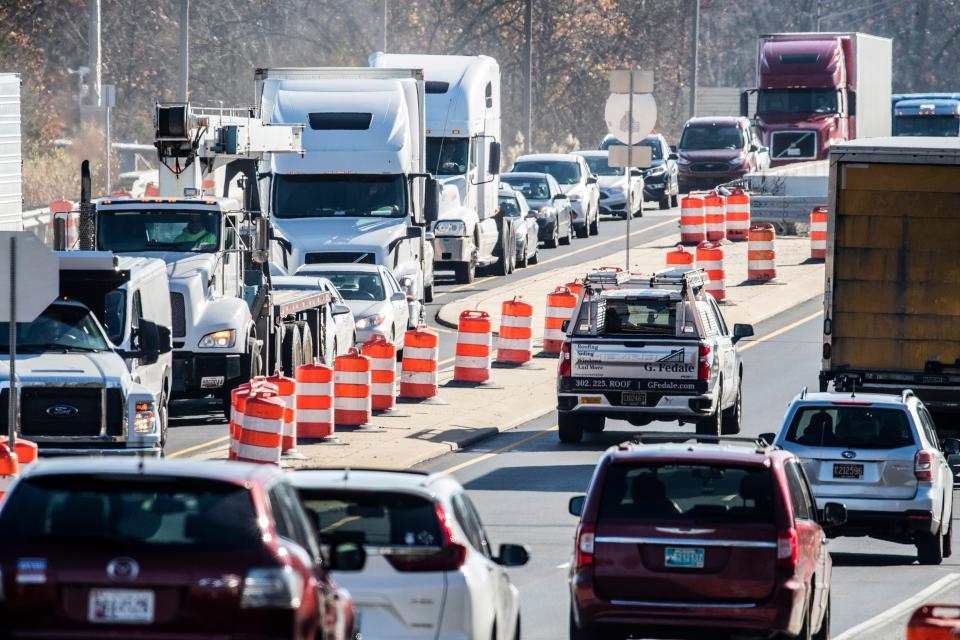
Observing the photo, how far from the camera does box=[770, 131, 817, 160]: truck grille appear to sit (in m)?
63.2

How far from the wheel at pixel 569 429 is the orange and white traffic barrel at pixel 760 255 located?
1709cm

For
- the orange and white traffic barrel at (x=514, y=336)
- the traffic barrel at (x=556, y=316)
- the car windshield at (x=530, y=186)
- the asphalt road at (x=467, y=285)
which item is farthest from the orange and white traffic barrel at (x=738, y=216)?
the orange and white traffic barrel at (x=514, y=336)

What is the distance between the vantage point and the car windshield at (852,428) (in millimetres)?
19453

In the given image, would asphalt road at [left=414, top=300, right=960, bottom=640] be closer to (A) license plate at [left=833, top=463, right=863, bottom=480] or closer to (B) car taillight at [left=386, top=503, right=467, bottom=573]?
(A) license plate at [left=833, top=463, right=863, bottom=480]

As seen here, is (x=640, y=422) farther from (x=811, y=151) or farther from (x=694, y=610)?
(x=811, y=151)

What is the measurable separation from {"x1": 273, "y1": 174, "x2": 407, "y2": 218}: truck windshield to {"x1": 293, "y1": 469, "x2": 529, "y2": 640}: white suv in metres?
24.6

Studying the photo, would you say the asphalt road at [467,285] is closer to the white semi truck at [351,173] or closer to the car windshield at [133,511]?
the white semi truck at [351,173]

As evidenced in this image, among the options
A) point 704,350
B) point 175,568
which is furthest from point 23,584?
point 704,350

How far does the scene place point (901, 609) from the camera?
639 inches

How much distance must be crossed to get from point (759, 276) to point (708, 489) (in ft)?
98.6

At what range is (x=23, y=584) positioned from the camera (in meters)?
9.01

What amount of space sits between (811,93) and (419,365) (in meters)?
35.8

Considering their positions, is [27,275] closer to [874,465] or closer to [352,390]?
[874,465]

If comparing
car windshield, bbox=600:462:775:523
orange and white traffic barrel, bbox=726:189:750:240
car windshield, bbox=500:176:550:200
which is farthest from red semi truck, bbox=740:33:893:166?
car windshield, bbox=600:462:775:523
